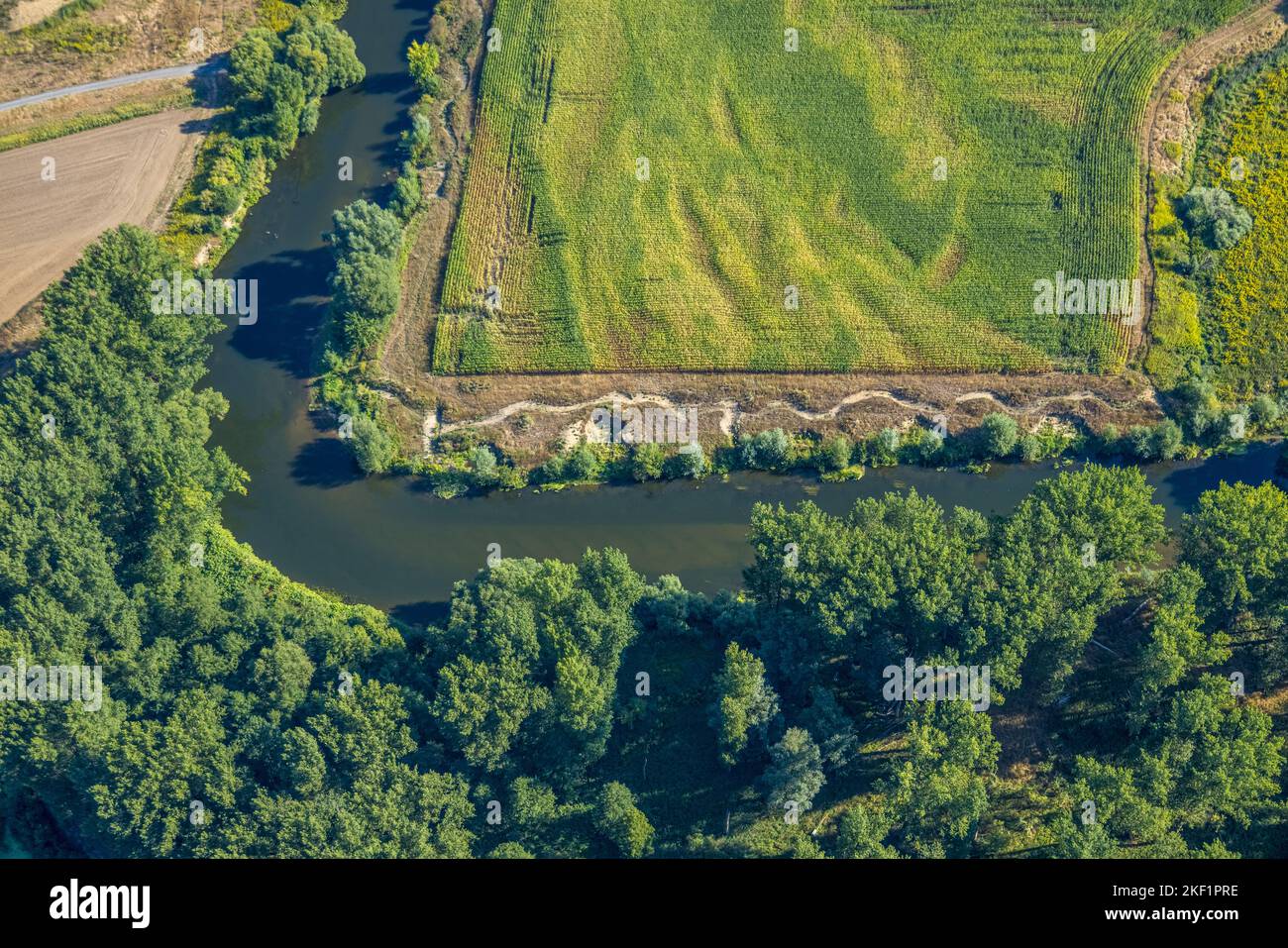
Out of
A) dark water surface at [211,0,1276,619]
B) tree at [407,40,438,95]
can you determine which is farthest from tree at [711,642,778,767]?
tree at [407,40,438,95]

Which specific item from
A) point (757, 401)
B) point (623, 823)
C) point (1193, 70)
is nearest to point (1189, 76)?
point (1193, 70)

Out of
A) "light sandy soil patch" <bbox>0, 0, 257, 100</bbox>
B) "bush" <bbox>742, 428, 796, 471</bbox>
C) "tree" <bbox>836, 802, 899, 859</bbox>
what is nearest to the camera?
"tree" <bbox>836, 802, 899, 859</bbox>

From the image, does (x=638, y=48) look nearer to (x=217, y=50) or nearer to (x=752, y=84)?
(x=752, y=84)

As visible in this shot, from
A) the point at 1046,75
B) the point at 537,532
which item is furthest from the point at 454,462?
the point at 1046,75

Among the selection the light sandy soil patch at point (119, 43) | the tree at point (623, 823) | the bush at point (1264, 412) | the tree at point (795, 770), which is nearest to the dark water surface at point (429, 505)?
the bush at point (1264, 412)

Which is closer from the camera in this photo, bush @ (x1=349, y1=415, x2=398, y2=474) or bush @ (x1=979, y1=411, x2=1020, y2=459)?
bush @ (x1=979, y1=411, x2=1020, y2=459)

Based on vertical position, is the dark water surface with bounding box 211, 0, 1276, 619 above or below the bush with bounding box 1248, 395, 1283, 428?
below

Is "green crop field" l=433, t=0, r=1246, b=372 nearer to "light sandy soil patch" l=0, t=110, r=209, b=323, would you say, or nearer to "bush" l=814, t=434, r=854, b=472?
"bush" l=814, t=434, r=854, b=472
